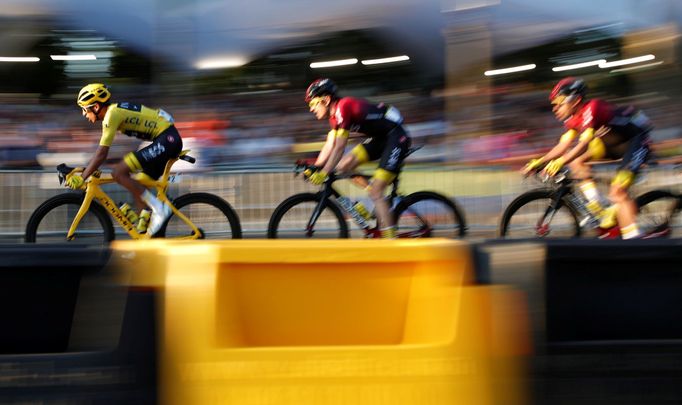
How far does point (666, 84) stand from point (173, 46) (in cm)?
780

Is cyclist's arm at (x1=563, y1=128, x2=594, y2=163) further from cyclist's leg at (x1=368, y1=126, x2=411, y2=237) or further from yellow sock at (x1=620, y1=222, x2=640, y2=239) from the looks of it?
cyclist's leg at (x1=368, y1=126, x2=411, y2=237)

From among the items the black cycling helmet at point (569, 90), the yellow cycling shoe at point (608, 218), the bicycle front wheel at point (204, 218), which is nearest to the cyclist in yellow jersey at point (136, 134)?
the bicycle front wheel at point (204, 218)

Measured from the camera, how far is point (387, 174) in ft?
28.9

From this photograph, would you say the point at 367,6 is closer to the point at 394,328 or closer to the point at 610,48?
the point at 610,48

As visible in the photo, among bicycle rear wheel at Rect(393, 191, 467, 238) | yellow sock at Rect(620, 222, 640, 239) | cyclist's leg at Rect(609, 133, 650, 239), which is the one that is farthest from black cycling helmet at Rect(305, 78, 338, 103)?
yellow sock at Rect(620, 222, 640, 239)

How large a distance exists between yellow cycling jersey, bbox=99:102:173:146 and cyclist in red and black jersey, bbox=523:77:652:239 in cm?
366

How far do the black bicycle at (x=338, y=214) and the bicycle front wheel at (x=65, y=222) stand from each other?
5.33 ft

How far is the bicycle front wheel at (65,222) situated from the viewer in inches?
349

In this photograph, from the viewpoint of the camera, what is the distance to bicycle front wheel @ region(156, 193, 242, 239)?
8.98 metres

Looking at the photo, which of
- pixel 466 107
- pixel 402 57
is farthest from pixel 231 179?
pixel 402 57

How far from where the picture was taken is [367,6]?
16141 mm

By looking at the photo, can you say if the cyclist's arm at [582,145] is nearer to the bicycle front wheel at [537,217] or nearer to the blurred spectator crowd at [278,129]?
the bicycle front wheel at [537,217]

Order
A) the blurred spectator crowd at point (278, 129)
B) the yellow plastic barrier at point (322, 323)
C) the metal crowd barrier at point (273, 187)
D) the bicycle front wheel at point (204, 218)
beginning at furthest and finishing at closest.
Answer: the blurred spectator crowd at point (278, 129)
the metal crowd barrier at point (273, 187)
the bicycle front wheel at point (204, 218)
the yellow plastic barrier at point (322, 323)

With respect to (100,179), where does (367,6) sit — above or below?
above
